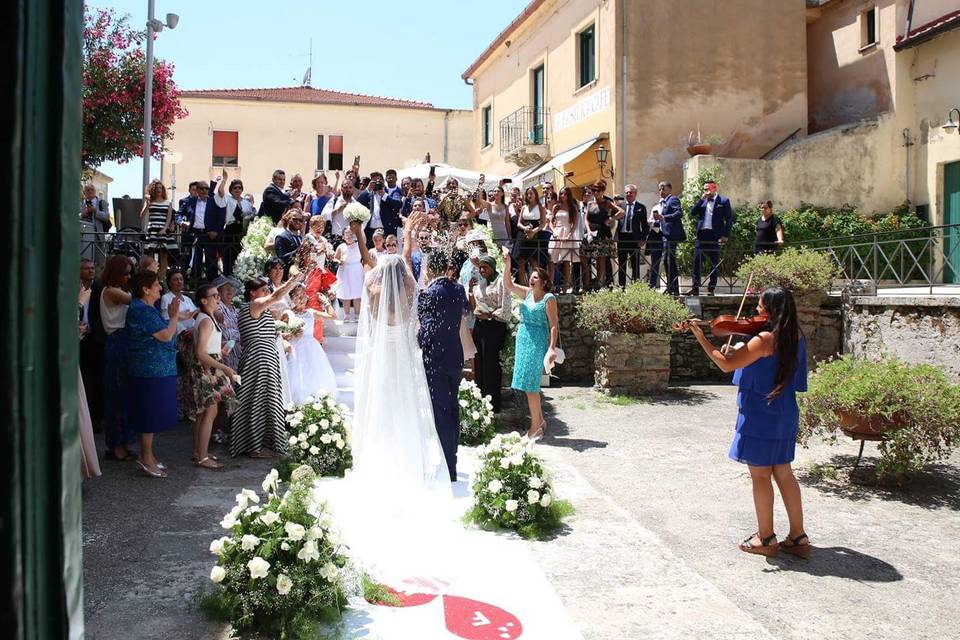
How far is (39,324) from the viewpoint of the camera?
729mm

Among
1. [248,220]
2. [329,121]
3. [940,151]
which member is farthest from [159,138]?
[329,121]

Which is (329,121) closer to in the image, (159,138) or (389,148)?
(389,148)

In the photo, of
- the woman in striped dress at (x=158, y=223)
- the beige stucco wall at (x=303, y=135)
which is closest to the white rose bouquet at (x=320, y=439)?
the woman in striped dress at (x=158, y=223)

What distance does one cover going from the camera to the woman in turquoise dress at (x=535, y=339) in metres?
9.45

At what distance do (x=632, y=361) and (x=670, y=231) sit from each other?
2887mm

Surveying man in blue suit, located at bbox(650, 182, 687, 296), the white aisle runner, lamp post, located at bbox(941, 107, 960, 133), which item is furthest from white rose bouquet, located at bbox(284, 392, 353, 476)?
lamp post, located at bbox(941, 107, 960, 133)

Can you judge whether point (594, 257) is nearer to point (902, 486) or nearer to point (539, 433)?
point (539, 433)

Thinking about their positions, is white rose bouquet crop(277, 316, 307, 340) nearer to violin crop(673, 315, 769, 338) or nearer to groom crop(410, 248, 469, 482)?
groom crop(410, 248, 469, 482)

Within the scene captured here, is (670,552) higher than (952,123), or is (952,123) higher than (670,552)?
(952,123)

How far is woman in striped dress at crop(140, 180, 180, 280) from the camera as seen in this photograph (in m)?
12.4

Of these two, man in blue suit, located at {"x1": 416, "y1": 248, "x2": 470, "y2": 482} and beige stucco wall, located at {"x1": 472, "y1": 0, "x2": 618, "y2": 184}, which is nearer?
man in blue suit, located at {"x1": 416, "y1": 248, "x2": 470, "y2": 482}

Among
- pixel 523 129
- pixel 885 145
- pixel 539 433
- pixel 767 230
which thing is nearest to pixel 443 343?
pixel 539 433

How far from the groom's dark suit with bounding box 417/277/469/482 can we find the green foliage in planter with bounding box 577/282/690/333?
536cm

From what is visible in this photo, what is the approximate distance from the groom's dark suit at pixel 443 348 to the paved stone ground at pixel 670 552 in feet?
4.08
